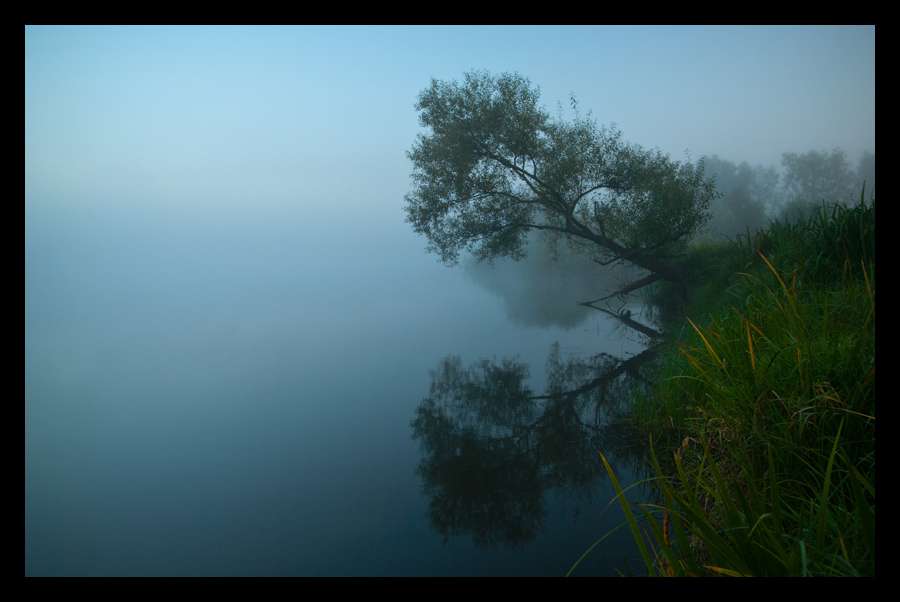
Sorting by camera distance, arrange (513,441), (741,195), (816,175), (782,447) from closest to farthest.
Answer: (782,447) < (513,441) < (741,195) < (816,175)

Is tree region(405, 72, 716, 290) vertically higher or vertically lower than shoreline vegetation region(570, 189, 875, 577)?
higher

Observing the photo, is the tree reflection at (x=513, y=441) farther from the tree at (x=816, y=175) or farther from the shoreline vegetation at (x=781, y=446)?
the tree at (x=816, y=175)

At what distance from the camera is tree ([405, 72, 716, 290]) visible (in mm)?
10836

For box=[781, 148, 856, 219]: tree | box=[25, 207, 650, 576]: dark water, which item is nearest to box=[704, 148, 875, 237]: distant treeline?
box=[781, 148, 856, 219]: tree

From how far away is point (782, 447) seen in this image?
2393mm

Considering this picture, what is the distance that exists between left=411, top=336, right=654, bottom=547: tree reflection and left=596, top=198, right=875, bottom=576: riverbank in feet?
2.12

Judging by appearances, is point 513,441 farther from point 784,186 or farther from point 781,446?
point 784,186

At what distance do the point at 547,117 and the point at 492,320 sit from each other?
5.07 metres

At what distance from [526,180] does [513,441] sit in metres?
8.15

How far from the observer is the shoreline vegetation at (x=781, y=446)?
1620mm

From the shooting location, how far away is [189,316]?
15523 millimetres

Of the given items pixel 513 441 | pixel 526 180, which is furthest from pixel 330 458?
pixel 526 180

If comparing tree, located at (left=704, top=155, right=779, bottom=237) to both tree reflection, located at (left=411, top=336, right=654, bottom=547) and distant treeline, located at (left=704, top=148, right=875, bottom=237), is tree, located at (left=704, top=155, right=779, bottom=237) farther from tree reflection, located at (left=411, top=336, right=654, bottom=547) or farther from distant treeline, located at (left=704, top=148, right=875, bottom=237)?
tree reflection, located at (left=411, top=336, right=654, bottom=547)

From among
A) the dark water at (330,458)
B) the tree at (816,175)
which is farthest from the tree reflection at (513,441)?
the tree at (816,175)
